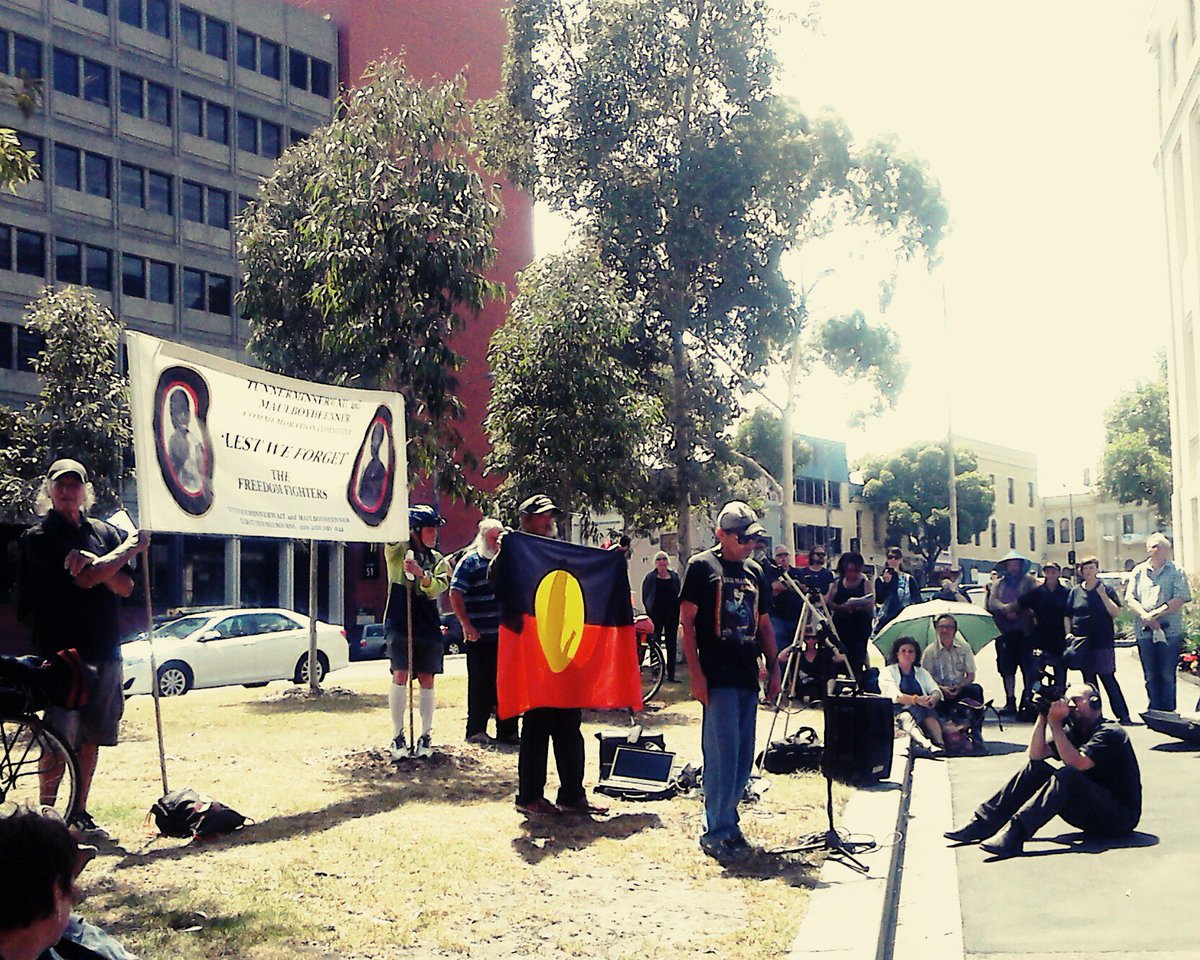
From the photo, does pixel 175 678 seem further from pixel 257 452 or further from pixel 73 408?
pixel 257 452

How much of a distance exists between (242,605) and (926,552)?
48598 mm

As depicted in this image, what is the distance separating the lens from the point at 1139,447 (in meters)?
64.0

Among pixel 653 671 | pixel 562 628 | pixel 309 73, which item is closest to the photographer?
pixel 562 628

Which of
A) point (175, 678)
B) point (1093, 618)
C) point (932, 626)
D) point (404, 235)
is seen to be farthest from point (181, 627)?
point (1093, 618)

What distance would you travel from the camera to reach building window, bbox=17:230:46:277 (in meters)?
41.3

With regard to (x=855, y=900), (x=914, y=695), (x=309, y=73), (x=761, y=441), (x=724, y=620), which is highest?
(x=309, y=73)

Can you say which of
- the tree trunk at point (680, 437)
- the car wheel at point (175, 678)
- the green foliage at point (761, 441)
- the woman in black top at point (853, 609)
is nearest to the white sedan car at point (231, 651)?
the car wheel at point (175, 678)

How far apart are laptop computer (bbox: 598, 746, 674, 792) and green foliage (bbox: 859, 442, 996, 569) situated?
244ft

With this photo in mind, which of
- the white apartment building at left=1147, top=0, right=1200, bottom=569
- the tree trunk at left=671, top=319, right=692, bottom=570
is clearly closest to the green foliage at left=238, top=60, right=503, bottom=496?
the tree trunk at left=671, top=319, right=692, bottom=570

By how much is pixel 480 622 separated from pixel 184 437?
11.2 feet

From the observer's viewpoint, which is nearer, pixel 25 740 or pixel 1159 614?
pixel 25 740

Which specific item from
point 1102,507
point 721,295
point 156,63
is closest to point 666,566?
point 721,295

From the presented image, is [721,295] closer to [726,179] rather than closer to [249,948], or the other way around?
Answer: [726,179]

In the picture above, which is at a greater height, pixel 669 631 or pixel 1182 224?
pixel 1182 224
